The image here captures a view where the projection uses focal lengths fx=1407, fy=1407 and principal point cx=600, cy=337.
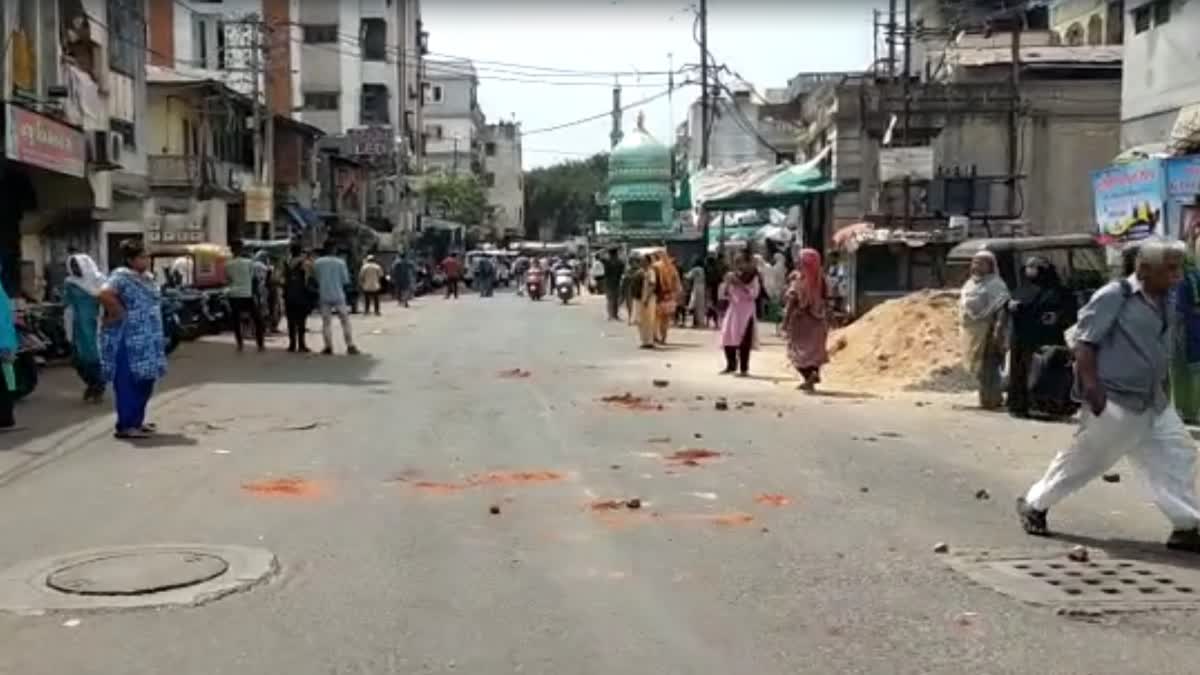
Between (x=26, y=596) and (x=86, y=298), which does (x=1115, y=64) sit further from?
(x=26, y=596)

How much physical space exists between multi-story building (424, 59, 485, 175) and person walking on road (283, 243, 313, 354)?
279 ft

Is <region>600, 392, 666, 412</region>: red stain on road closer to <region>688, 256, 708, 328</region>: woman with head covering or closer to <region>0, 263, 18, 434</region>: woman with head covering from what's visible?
<region>0, 263, 18, 434</region>: woman with head covering

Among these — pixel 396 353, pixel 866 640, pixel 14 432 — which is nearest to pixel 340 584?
pixel 866 640

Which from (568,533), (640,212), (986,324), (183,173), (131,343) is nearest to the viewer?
(568,533)

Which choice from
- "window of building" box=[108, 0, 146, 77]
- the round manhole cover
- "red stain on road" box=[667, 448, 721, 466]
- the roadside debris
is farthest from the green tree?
the roadside debris

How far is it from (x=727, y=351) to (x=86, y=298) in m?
8.63

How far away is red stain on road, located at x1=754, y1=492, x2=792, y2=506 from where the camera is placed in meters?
9.21

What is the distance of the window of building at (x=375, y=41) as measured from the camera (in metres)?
79.4

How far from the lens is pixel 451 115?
367 feet

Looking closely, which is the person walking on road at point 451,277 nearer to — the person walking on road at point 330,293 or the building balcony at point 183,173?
the building balcony at point 183,173

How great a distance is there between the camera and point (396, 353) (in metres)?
22.8

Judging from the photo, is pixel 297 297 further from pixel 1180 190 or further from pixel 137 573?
pixel 137 573

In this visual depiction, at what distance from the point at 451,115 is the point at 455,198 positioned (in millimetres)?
22310

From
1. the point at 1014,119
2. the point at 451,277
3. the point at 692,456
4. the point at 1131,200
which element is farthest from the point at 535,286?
the point at 692,456
